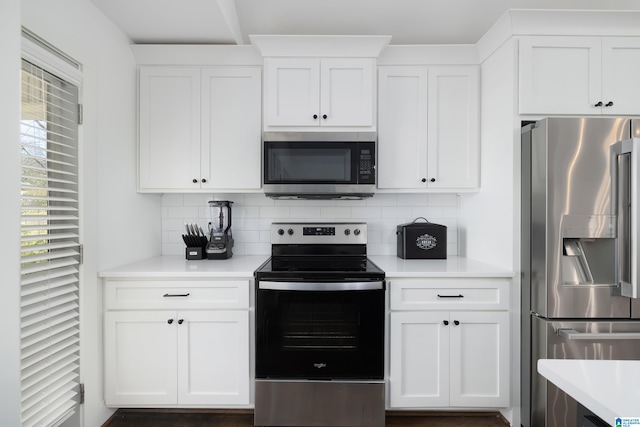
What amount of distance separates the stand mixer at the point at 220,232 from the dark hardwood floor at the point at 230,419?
999 mm

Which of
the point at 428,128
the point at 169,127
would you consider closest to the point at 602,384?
the point at 428,128

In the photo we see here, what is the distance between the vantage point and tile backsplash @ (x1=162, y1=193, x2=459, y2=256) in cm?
275

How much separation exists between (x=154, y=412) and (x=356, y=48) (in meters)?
2.65

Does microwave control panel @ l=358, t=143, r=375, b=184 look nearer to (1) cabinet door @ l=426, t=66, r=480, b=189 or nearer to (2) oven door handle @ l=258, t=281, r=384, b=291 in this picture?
(1) cabinet door @ l=426, t=66, r=480, b=189

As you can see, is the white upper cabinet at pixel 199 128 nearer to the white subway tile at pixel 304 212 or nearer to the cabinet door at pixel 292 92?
the cabinet door at pixel 292 92

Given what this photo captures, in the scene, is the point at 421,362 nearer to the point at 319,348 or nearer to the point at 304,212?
the point at 319,348

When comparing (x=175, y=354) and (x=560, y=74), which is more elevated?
(x=560, y=74)

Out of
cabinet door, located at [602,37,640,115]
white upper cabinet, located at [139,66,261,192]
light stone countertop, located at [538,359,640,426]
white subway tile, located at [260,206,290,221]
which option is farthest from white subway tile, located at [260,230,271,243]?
cabinet door, located at [602,37,640,115]

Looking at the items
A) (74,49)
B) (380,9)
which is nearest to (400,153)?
(380,9)

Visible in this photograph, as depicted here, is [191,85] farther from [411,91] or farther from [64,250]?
[411,91]

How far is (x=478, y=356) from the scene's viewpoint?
6.85 ft

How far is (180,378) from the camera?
207 cm

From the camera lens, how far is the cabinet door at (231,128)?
95.7 inches

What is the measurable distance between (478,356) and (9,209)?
7.65 feet
